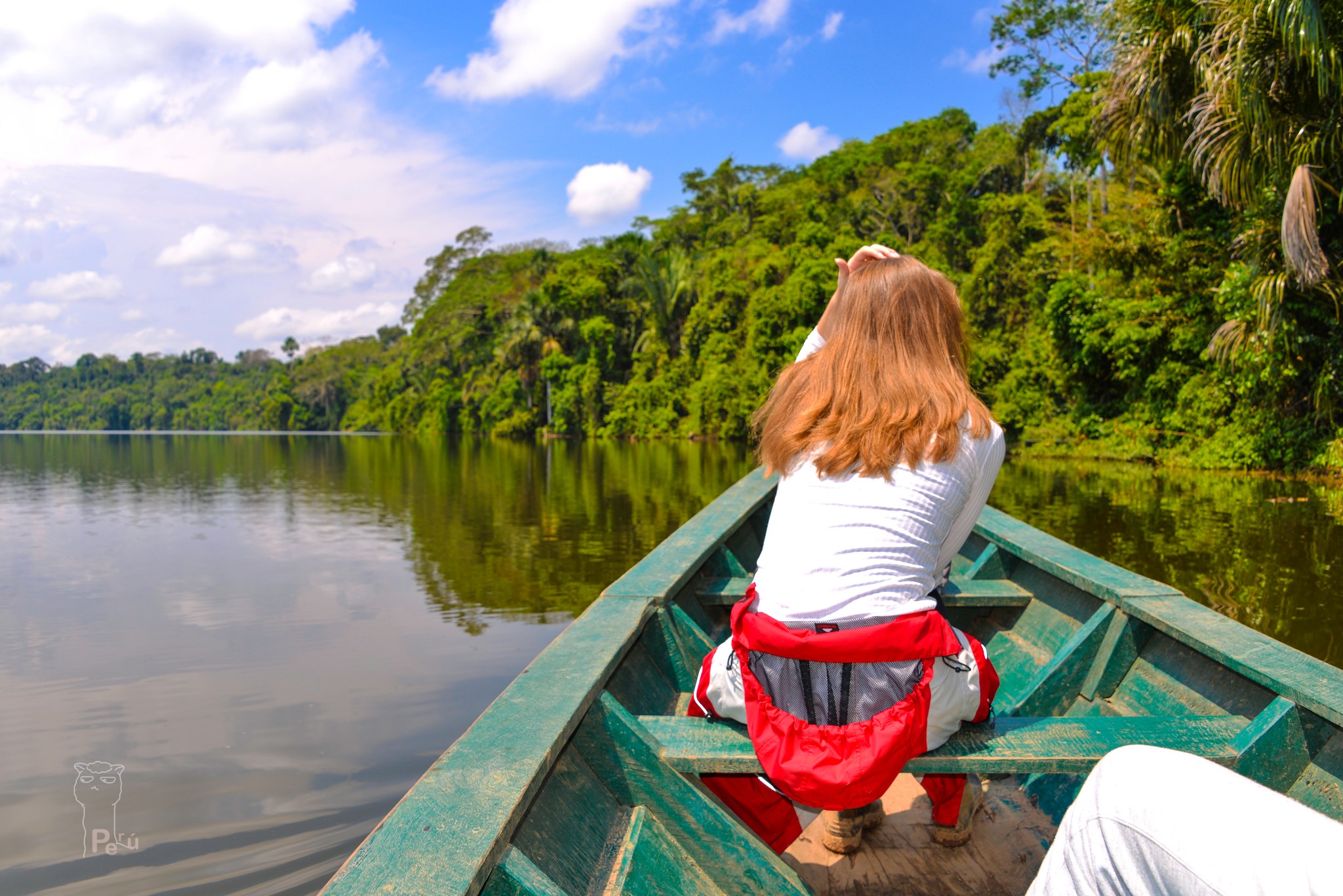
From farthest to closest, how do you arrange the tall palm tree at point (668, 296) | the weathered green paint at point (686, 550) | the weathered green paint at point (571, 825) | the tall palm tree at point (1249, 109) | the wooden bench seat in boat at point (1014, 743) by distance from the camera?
the tall palm tree at point (668, 296), the tall palm tree at point (1249, 109), the weathered green paint at point (686, 550), the wooden bench seat in boat at point (1014, 743), the weathered green paint at point (571, 825)

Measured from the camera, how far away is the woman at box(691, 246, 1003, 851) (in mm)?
1365

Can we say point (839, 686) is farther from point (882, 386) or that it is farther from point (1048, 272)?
point (1048, 272)

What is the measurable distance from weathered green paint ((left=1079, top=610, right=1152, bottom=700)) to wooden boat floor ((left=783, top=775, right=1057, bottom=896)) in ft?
1.41

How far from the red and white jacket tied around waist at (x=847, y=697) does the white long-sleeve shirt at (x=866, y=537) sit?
32 mm

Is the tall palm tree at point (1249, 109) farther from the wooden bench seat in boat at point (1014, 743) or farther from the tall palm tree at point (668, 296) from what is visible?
the tall palm tree at point (668, 296)

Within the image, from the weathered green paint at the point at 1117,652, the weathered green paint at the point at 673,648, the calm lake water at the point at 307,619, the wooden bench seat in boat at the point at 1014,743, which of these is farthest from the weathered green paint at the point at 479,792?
the calm lake water at the point at 307,619

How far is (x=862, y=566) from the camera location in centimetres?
142

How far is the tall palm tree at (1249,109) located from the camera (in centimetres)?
845

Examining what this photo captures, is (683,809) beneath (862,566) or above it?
beneath

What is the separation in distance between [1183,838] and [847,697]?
57cm

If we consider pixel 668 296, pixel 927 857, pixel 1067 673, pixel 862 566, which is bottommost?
pixel 927 857

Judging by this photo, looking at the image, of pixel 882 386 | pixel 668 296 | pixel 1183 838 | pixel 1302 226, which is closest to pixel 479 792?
pixel 1183 838

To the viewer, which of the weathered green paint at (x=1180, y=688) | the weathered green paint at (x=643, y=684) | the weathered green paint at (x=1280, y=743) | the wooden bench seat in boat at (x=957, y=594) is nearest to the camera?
the weathered green paint at (x=1280, y=743)

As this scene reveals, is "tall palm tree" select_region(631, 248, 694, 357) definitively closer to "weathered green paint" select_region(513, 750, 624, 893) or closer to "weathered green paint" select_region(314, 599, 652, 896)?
"weathered green paint" select_region(314, 599, 652, 896)
